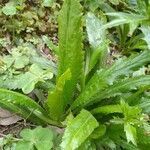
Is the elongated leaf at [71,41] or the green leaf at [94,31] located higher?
the elongated leaf at [71,41]

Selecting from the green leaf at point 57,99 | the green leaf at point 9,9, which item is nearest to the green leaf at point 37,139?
the green leaf at point 57,99

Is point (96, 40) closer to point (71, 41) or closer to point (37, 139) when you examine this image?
point (71, 41)

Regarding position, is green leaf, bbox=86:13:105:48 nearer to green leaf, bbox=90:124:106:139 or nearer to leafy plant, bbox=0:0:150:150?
leafy plant, bbox=0:0:150:150


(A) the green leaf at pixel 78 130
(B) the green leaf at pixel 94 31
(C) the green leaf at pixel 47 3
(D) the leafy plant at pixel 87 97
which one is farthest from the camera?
(C) the green leaf at pixel 47 3

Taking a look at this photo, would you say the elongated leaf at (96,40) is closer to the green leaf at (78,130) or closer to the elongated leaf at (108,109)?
the elongated leaf at (108,109)

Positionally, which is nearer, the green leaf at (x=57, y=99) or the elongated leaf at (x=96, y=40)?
the green leaf at (x=57, y=99)

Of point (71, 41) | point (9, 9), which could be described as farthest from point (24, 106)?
point (9, 9)

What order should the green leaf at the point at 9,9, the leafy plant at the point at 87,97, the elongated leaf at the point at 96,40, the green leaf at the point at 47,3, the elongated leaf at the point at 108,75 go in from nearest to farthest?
the leafy plant at the point at 87,97, the elongated leaf at the point at 108,75, the elongated leaf at the point at 96,40, the green leaf at the point at 9,9, the green leaf at the point at 47,3

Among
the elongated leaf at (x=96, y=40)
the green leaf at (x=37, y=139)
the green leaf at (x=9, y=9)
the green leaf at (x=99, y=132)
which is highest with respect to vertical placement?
the green leaf at (x=9, y=9)
